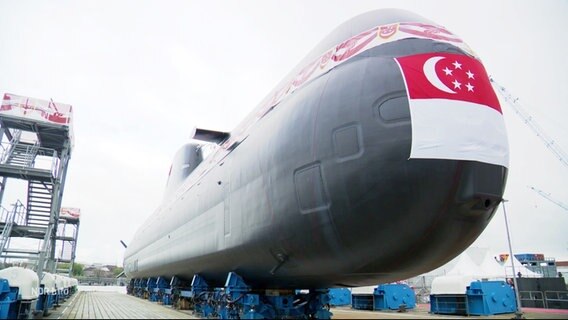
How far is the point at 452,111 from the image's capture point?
5219 mm

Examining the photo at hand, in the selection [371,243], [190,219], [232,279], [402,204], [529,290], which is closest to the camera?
[402,204]

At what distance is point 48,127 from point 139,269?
10239mm

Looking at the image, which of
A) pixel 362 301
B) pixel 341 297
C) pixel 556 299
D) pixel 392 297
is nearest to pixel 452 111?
pixel 392 297

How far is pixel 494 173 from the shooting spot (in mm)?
5195

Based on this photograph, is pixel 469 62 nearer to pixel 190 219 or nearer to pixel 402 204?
pixel 402 204

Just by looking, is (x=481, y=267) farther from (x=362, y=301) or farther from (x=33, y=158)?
(x=33, y=158)

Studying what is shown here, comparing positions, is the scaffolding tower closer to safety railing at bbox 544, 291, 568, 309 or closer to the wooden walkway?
the wooden walkway

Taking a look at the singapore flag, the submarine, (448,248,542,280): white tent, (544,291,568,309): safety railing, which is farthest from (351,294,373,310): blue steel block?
the singapore flag

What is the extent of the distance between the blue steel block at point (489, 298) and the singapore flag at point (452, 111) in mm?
10679

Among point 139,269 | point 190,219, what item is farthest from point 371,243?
point 139,269

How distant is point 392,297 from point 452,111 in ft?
45.4

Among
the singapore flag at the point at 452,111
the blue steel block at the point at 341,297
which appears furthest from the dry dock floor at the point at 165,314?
the singapore flag at the point at 452,111

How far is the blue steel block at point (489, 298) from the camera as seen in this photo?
14078 mm

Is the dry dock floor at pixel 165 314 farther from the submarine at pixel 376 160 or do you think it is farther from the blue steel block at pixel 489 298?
the submarine at pixel 376 160
